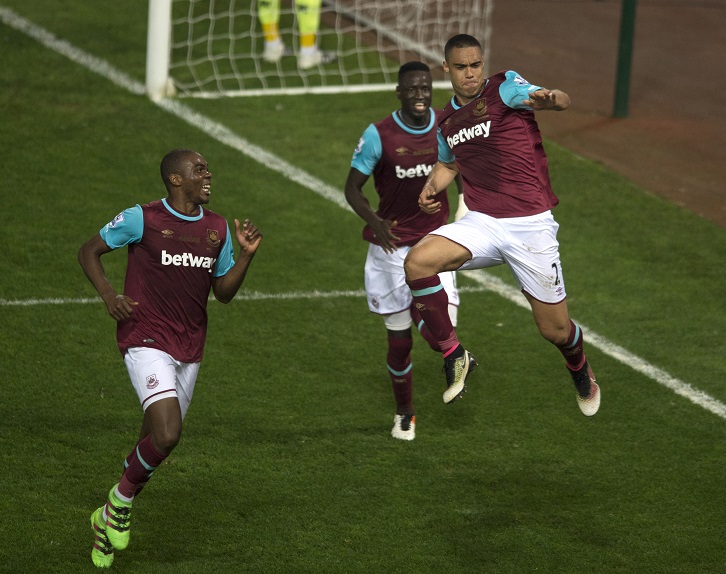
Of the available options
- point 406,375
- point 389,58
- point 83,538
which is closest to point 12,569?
point 83,538

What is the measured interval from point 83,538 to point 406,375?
8.00 ft

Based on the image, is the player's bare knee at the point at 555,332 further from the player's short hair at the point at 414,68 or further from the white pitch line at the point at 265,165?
the white pitch line at the point at 265,165

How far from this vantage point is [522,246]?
717cm

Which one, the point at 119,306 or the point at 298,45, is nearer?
the point at 119,306

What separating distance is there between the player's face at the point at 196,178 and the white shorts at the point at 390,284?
78.7 inches

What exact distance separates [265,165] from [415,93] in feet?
16.9

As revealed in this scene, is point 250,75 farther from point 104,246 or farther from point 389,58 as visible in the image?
point 104,246

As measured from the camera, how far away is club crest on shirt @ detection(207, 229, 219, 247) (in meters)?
6.70

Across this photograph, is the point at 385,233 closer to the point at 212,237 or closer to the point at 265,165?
the point at 212,237

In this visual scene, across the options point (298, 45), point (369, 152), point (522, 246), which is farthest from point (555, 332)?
point (298, 45)

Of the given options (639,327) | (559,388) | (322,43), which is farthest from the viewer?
(322,43)

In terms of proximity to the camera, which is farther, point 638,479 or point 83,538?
point 638,479

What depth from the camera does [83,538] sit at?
22.8ft

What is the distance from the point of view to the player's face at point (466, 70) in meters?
7.07
